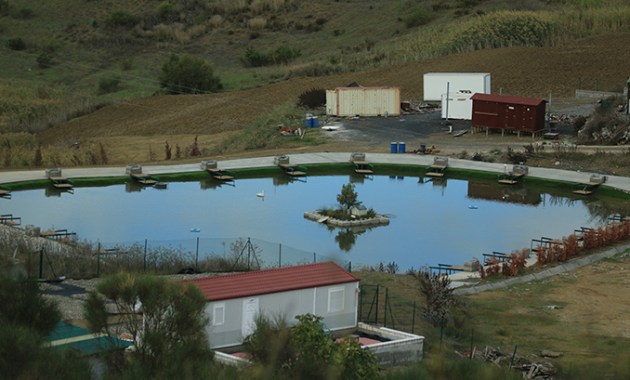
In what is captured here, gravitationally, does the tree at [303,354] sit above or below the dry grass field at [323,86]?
below

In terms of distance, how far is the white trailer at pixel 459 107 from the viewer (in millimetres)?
61812

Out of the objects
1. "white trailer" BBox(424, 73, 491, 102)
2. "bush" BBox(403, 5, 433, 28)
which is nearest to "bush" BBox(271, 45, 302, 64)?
"bush" BBox(403, 5, 433, 28)

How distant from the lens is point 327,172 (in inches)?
2077

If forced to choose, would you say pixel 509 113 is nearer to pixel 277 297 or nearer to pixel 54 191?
pixel 54 191

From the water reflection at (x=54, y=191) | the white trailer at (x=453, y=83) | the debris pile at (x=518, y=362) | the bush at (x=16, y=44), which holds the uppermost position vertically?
the bush at (x=16, y=44)

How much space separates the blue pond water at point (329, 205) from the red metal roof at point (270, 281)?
26.4 feet

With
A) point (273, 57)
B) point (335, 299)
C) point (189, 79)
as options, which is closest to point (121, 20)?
point (273, 57)

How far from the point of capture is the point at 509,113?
5803cm

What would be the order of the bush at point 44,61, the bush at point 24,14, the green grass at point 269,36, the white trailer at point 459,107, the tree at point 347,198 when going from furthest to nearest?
the bush at point 24,14 < the bush at point 44,61 < the green grass at point 269,36 < the white trailer at point 459,107 < the tree at point 347,198

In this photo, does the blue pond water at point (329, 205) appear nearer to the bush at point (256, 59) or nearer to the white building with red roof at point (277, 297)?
the white building with red roof at point (277, 297)

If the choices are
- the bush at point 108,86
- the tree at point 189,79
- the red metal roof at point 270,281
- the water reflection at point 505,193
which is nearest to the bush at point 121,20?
the bush at point 108,86

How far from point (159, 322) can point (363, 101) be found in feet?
147

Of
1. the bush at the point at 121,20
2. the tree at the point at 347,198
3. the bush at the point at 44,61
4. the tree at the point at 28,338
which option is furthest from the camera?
the bush at the point at 121,20

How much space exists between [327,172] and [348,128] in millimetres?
8051
